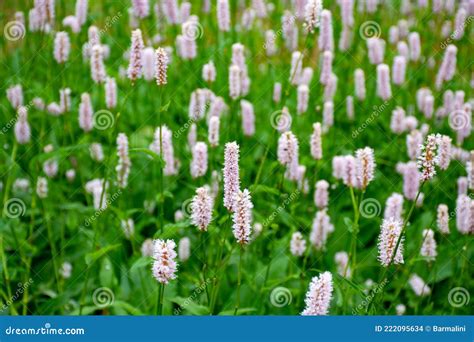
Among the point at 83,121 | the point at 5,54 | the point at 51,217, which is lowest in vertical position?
the point at 51,217

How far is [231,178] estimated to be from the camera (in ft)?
8.03

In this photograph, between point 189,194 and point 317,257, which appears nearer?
point 317,257

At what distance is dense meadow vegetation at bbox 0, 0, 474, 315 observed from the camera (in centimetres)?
316

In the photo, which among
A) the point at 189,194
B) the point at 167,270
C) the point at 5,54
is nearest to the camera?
the point at 167,270

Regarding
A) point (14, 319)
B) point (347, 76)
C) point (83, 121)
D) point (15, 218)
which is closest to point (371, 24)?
point (347, 76)

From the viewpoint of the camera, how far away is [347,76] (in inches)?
206

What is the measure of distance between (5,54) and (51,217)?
4.87 feet

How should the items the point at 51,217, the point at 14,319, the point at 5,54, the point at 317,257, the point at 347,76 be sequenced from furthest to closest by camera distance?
the point at 347,76 → the point at 5,54 → the point at 51,217 → the point at 317,257 → the point at 14,319

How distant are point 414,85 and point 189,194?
2035 mm

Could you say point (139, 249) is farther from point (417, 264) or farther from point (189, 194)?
point (417, 264)

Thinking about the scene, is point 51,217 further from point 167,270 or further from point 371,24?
point 371,24

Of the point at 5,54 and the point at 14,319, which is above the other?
the point at 5,54

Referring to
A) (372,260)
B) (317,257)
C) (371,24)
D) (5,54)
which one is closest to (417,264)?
(372,260)

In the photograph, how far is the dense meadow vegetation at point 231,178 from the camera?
10.4 ft
